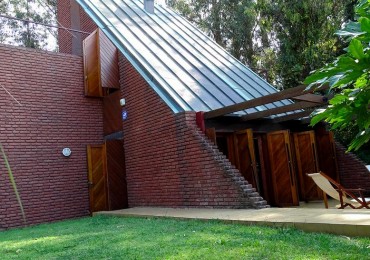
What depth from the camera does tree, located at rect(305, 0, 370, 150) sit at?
1.02 m

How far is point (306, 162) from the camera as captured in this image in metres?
9.71

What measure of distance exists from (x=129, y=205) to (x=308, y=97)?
17.6 ft

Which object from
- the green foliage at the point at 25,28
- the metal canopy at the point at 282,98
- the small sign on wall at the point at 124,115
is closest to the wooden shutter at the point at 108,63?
the small sign on wall at the point at 124,115

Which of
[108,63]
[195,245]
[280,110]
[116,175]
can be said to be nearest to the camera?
[195,245]

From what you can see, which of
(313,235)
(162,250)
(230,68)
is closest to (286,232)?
(313,235)

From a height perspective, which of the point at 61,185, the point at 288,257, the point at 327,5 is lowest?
the point at 288,257

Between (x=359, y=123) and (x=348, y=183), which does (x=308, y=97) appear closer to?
(x=348, y=183)

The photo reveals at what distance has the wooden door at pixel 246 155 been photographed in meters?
8.31

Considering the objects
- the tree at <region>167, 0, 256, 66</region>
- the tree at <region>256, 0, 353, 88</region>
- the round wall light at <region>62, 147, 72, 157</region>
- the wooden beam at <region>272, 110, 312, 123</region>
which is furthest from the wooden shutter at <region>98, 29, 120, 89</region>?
the tree at <region>167, 0, 256, 66</region>

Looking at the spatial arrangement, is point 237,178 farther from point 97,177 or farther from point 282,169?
point 97,177

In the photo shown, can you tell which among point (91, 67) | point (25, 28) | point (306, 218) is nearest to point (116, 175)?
point (91, 67)

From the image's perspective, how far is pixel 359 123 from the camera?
1.17 m

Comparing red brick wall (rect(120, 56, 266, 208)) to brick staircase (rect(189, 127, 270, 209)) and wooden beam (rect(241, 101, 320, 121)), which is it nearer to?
brick staircase (rect(189, 127, 270, 209))

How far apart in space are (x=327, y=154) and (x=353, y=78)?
32.5 feet
